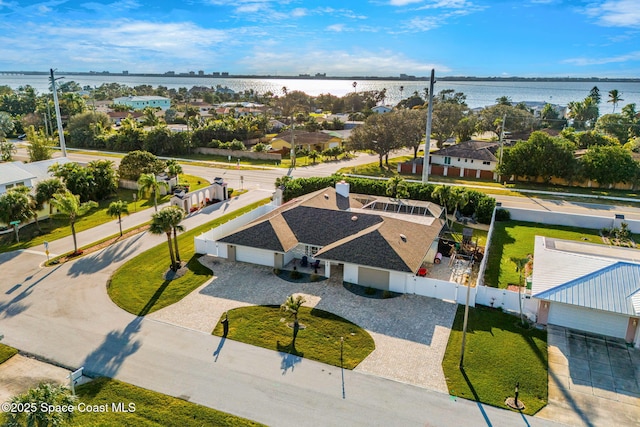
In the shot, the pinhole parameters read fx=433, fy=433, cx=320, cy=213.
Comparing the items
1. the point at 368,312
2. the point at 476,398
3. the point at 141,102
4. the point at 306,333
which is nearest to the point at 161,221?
the point at 306,333

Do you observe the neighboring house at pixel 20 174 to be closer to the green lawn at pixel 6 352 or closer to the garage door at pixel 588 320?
the green lawn at pixel 6 352

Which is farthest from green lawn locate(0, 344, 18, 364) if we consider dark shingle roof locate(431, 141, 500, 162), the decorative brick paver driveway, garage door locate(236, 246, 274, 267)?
dark shingle roof locate(431, 141, 500, 162)

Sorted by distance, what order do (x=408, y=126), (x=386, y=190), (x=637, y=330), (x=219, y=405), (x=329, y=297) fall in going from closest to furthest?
(x=219, y=405) → (x=637, y=330) → (x=329, y=297) → (x=386, y=190) → (x=408, y=126)

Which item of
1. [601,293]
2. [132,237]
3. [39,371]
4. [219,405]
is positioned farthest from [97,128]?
[601,293]

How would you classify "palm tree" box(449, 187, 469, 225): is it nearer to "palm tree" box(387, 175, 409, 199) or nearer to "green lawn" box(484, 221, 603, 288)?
"green lawn" box(484, 221, 603, 288)

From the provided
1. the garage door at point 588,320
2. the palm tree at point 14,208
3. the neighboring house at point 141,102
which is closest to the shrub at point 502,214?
the garage door at point 588,320

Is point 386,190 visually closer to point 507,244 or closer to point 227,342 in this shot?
point 507,244
